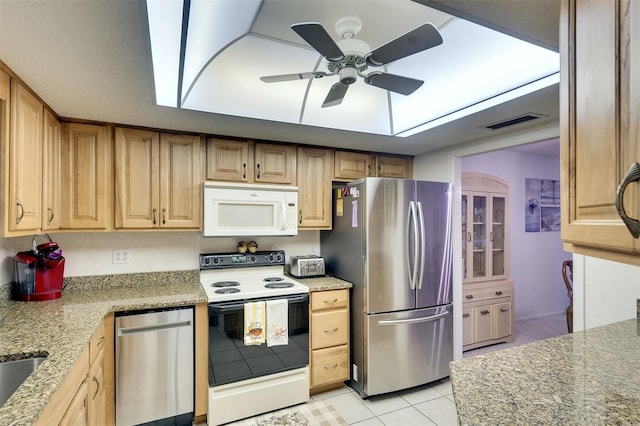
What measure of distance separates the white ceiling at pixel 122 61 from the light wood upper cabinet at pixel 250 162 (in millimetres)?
148

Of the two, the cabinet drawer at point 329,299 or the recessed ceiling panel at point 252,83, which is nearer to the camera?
the recessed ceiling panel at point 252,83

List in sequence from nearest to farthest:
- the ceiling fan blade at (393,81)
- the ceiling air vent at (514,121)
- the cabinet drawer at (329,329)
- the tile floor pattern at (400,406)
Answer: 1. the ceiling fan blade at (393,81)
2. the ceiling air vent at (514,121)
3. the tile floor pattern at (400,406)
4. the cabinet drawer at (329,329)

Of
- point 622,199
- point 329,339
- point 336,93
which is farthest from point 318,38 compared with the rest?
point 329,339

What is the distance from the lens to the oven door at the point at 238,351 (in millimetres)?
2250

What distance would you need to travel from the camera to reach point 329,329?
2689mm

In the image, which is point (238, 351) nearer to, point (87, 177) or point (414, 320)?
point (414, 320)

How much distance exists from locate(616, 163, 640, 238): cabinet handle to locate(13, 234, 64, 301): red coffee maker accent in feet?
9.00

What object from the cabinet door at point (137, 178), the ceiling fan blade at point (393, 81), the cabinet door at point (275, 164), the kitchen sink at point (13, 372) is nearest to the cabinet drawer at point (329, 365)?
the cabinet door at point (275, 164)

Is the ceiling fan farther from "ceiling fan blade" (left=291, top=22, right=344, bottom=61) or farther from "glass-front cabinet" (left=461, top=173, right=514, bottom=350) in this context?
"glass-front cabinet" (left=461, top=173, right=514, bottom=350)

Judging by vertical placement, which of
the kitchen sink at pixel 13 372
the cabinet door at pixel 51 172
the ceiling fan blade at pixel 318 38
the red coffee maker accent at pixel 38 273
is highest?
the ceiling fan blade at pixel 318 38

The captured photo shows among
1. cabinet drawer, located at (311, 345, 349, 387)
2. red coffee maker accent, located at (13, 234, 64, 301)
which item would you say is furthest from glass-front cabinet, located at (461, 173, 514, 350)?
red coffee maker accent, located at (13, 234, 64, 301)

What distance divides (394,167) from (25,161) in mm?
2966

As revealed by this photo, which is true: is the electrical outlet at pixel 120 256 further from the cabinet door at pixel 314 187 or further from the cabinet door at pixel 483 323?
the cabinet door at pixel 483 323

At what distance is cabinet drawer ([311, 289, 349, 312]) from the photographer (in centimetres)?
264
